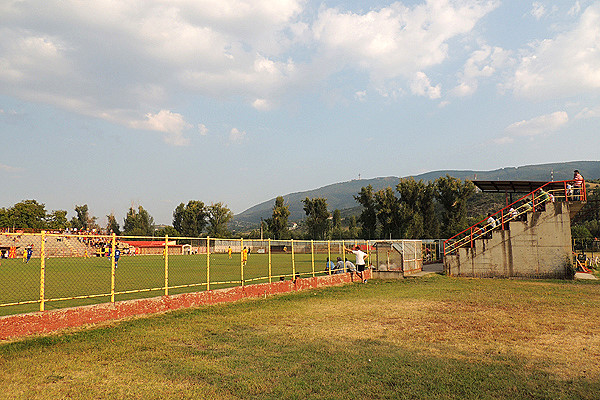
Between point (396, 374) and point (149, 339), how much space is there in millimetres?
4870

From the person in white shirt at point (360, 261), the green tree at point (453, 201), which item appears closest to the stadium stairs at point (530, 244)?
the person in white shirt at point (360, 261)

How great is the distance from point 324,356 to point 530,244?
18.7 m

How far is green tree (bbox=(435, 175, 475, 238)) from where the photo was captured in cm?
6206

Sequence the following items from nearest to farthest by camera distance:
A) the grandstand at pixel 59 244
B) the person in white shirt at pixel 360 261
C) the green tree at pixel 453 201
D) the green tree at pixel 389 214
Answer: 1. the person in white shirt at pixel 360 261
2. the grandstand at pixel 59 244
3. the green tree at pixel 453 201
4. the green tree at pixel 389 214

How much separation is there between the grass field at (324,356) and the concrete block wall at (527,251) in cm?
1012

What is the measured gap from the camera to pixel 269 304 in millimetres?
12672

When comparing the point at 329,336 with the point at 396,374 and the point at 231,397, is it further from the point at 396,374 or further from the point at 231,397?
the point at 231,397

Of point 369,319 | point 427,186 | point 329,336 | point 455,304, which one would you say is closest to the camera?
point 329,336

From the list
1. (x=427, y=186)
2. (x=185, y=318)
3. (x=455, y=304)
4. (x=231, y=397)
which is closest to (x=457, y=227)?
(x=427, y=186)

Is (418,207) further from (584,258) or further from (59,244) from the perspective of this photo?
(59,244)

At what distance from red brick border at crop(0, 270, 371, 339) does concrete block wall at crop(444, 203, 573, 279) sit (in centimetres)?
1240

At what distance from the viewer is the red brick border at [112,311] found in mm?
7934

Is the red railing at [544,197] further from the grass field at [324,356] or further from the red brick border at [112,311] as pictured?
the red brick border at [112,311]

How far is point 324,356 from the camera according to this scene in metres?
6.67
